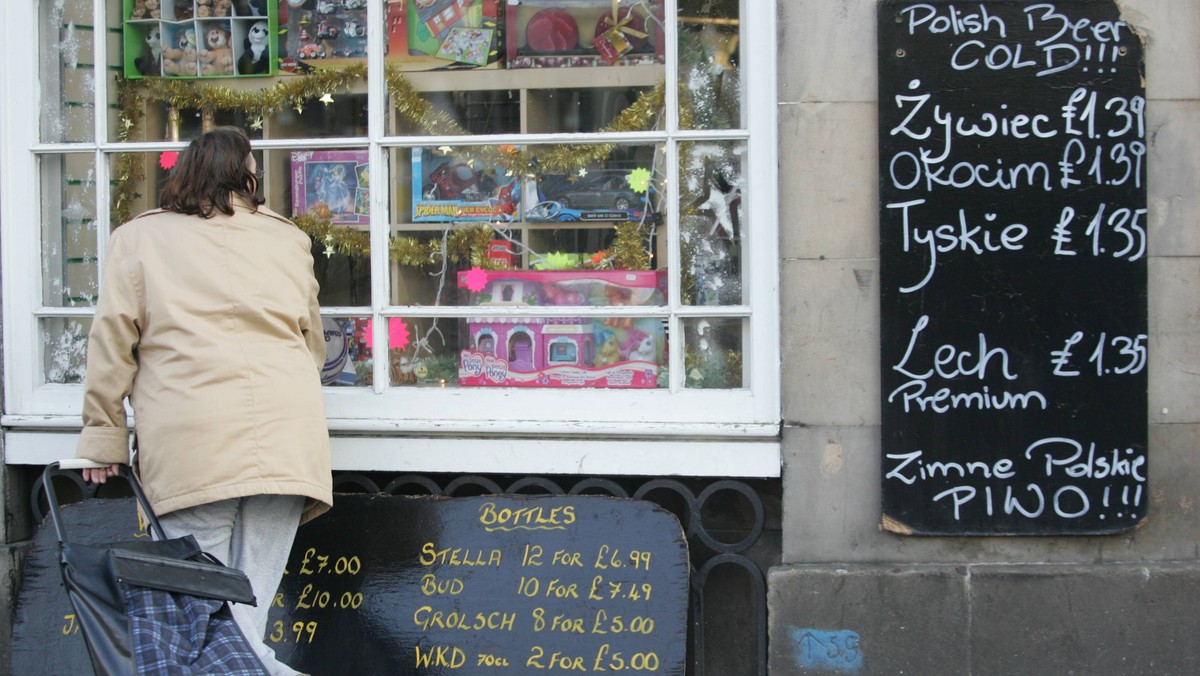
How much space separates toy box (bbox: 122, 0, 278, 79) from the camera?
4.32 metres

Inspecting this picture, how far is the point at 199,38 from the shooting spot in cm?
435

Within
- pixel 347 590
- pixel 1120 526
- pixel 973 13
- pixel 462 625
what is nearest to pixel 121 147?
pixel 347 590

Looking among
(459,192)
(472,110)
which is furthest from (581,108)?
(459,192)

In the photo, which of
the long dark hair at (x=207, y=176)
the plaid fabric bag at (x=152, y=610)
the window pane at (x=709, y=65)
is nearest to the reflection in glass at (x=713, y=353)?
the window pane at (x=709, y=65)

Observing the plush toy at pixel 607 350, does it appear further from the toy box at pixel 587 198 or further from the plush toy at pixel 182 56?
the plush toy at pixel 182 56

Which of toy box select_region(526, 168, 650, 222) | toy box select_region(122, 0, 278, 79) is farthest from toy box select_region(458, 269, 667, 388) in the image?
toy box select_region(122, 0, 278, 79)

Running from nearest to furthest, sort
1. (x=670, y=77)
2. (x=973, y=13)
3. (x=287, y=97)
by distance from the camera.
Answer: (x=973, y=13), (x=670, y=77), (x=287, y=97)

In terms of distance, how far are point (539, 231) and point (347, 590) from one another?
1463mm

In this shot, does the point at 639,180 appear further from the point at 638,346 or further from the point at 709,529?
the point at 709,529

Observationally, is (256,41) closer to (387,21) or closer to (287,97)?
(287,97)

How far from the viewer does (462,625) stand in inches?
151

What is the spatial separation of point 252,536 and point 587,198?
170 centimetres

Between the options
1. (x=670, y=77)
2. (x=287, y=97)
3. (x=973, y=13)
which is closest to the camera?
(x=973, y=13)

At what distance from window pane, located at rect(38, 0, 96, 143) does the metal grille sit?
1311 millimetres
